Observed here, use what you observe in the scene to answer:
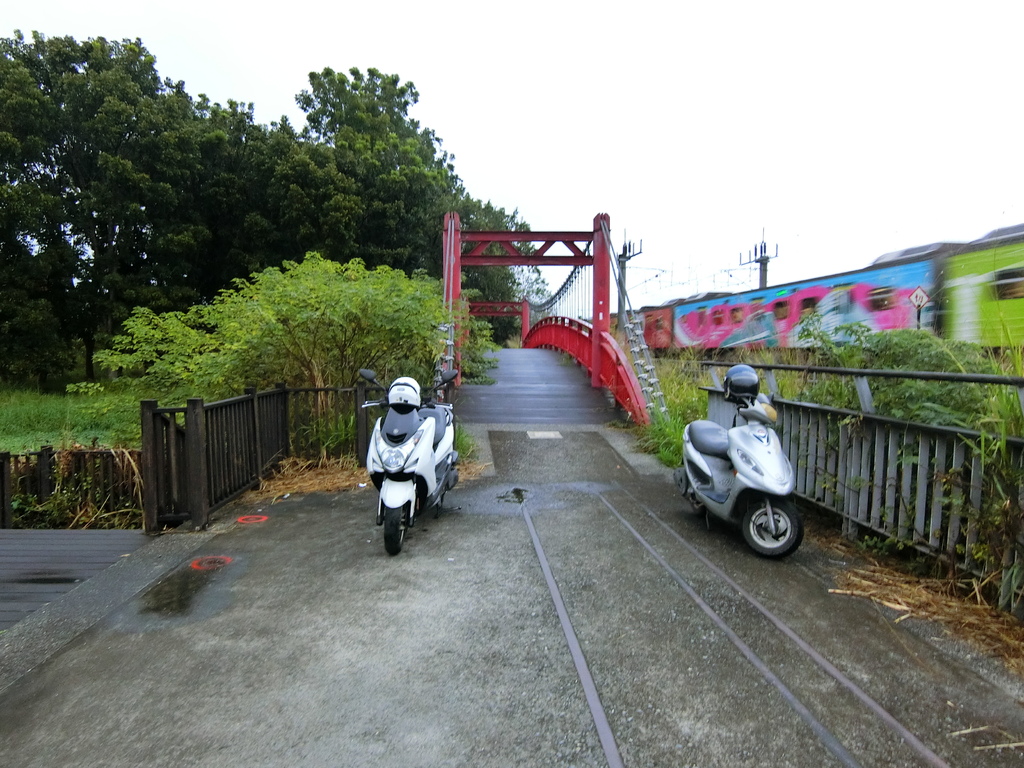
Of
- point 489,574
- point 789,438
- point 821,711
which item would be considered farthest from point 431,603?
point 789,438

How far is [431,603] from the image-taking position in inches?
141

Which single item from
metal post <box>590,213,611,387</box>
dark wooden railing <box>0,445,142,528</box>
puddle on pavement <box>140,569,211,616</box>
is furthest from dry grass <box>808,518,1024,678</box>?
metal post <box>590,213,611,387</box>

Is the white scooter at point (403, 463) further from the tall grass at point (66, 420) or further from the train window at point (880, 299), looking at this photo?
the train window at point (880, 299)

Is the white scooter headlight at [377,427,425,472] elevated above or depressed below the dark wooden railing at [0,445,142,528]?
above

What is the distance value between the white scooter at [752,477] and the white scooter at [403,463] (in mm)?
1991

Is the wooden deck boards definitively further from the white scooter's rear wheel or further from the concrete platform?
the white scooter's rear wheel

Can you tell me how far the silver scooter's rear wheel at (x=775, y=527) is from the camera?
416 cm

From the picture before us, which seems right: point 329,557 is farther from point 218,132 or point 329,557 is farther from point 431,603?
point 218,132

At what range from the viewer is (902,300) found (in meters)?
12.4

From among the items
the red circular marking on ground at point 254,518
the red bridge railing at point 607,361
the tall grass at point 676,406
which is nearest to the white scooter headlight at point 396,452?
the red circular marking on ground at point 254,518

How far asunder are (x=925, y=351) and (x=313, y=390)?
5479 millimetres

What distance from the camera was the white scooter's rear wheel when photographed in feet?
14.2

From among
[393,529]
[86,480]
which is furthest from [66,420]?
Result: [393,529]

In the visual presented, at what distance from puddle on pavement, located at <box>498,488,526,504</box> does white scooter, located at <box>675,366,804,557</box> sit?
5.53ft
